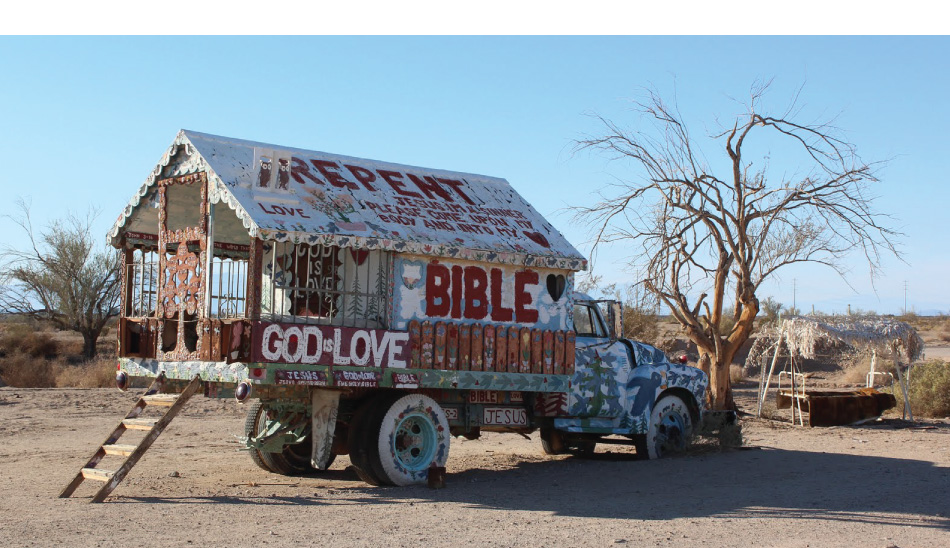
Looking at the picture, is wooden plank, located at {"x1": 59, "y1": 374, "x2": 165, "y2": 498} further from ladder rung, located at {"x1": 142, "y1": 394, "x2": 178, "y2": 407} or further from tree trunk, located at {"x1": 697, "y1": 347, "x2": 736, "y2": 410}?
tree trunk, located at {"x1": 697, "y1": 347, "x2": 736, "y2": 410}

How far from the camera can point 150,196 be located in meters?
11.6

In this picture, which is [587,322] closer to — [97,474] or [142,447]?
[142,447]

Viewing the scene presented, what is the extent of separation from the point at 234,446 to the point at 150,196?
539 cm

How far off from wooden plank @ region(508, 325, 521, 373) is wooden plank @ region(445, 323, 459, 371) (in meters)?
0.75

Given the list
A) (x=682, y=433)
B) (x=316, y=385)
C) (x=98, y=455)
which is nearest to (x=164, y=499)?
(x=98, y=455)

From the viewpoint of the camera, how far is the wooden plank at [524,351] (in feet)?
39.9

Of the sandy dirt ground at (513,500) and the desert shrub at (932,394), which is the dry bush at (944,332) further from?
the sandy dirt ground at (513,500)

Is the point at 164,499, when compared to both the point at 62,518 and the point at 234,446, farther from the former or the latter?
the point at 234,446

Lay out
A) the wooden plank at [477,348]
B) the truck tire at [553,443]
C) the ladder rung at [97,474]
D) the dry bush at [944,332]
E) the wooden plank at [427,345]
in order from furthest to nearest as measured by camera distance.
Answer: the dry bush at [944,332] → the truck tire at [553,443] → the wooden plank at [477,348] → the wooden plank at [427,345] → the ladder rung at [97,474]

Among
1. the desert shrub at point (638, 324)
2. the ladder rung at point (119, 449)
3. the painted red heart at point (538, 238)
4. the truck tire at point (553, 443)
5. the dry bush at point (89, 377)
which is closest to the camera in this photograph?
the ladder rung at point (119, 449)

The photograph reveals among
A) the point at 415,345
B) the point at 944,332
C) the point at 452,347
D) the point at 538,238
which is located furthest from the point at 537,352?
the point at 944,332

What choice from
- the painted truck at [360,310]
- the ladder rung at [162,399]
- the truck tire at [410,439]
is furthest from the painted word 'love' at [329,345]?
the ladder rung at [162,399]

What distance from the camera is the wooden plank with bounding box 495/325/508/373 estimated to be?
11938 mm

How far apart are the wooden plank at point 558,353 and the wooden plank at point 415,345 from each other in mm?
2021
